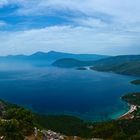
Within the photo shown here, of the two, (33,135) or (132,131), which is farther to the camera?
(132,131)

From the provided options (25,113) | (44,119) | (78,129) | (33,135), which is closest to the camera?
(33,135)

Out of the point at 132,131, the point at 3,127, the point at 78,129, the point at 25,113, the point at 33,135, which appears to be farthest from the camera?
the point at 78,129

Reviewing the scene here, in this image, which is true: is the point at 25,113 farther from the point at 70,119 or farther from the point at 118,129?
the point at 70,119

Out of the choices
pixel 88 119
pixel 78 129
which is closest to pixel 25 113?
pixel 78 129

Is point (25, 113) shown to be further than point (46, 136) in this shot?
Yes

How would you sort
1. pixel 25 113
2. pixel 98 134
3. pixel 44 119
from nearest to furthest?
pixel 25 113 → pixel 98 134 → pixel 44 119

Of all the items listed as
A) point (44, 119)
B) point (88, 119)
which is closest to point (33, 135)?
point (44, 119)

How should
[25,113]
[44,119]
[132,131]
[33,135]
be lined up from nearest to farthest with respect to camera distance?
[33,135] < [25,113] < [132,131] < [44,119]

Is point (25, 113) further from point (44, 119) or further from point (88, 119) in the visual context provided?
point (88, 119)

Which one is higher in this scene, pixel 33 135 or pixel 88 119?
pixel 33 135
